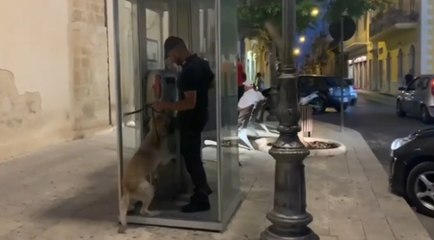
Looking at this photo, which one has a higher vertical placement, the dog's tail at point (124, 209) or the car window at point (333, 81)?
the car window at point (333, 81)

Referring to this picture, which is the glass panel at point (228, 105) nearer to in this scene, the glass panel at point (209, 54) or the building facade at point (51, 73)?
the glass panel at point (209, 54)

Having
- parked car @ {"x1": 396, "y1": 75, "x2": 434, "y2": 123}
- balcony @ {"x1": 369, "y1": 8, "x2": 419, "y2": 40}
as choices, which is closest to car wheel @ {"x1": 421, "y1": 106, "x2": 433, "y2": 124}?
parked car @ {"x1": 396, "y1": 75, "x2": 434, "y2": 123}

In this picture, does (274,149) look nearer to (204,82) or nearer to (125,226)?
(204,82)

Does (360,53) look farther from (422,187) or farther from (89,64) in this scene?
(422,187)

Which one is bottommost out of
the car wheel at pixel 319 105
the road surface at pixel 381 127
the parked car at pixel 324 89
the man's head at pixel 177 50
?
the road surface at pixel 381 127

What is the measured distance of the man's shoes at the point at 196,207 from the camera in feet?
18.7

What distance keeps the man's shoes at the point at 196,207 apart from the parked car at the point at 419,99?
46.6 feet

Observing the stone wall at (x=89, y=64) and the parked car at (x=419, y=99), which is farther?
the parked car at (x=419, y=99)

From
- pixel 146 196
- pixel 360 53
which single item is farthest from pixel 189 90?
pixel 360 53

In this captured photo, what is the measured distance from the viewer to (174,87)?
239 inches

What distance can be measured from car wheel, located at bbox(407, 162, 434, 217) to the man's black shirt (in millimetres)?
2680

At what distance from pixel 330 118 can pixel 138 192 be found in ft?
54.4

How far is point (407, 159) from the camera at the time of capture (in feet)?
21.8

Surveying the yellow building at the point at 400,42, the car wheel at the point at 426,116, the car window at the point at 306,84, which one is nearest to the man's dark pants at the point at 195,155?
the car wheel at the point at 426,116
